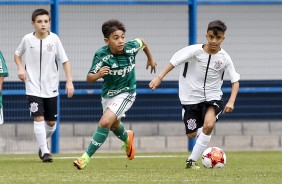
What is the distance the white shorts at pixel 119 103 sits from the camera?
12.8 meters

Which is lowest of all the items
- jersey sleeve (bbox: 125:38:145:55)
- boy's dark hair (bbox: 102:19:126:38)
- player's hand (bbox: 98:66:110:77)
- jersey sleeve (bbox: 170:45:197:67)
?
player's hand (bbox: 98:66:110:77)

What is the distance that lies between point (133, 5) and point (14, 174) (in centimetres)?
819

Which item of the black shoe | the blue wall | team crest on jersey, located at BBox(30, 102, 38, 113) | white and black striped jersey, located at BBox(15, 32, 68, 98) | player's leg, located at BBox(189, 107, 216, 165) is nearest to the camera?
player's leg, located at BBox(189, 107, 216, 165)

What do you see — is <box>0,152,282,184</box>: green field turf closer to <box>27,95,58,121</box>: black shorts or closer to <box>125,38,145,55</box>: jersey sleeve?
<box>27,95,58,121</box>: black shorts

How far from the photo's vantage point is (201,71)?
13398 millimetres

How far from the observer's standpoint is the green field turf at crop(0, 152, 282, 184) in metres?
10.6

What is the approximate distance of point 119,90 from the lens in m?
13.0

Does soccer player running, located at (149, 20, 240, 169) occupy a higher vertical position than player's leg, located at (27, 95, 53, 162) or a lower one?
higher

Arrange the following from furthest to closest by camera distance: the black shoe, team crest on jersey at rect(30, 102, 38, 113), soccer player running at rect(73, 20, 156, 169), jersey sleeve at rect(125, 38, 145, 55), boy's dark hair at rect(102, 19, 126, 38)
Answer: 1. team crest on jersey at rect(30, 102, 38, 113)
2. the black shoe
3. jersey sleeve at rect(125, 38, 145, 55)
4. boy's dark hair at rect(102, 19, 126, 38)
5. soccer player running at rect(73, 20, 156, 169)

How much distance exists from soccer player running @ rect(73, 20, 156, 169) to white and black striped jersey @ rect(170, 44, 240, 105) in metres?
0.48

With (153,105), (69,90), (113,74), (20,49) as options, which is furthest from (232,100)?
(153,105)

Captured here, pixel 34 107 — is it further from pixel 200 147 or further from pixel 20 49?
pixel 200 147

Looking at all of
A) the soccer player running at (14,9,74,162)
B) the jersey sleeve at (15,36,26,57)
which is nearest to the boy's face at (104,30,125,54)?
the soccer player running at (14,9,74,162)

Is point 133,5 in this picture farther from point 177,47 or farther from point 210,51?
point 210,51
